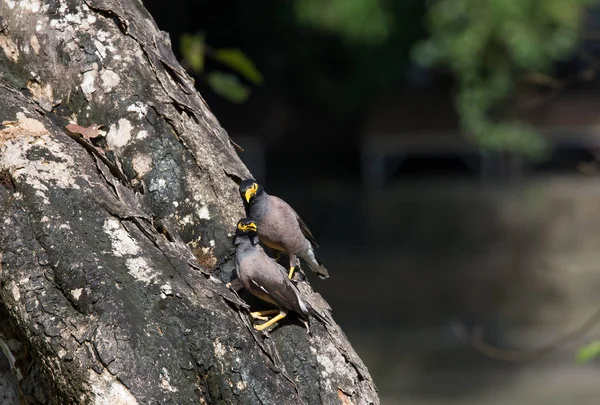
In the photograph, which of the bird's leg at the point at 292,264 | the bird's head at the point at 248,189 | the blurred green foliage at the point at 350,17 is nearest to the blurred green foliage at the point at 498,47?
the blurred green foliage at the point at 350,17

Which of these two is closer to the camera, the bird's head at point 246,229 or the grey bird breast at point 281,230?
the bird's head at point 246,229

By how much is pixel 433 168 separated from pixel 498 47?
31.7 feet

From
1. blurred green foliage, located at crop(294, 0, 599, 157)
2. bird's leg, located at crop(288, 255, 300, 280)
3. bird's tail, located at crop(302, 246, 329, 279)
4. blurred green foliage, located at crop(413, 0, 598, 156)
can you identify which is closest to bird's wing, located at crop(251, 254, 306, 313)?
bird's leg, located at crop(288, 255, 300, 280)

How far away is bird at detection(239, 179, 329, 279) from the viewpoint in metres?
1.98

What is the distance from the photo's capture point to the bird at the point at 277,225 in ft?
6.51

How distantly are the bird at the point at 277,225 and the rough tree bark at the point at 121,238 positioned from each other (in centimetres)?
3

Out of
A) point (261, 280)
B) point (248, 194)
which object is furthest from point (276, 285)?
point (248, 194)

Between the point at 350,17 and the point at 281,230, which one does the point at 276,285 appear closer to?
the point at 281,230

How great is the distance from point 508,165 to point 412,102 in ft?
5.52

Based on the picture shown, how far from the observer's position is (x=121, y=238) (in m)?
1.64

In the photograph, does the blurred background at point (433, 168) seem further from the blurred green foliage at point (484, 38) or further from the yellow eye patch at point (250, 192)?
the yellow eye patch at point (250, 192)

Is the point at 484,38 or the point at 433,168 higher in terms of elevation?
the point at 433,168

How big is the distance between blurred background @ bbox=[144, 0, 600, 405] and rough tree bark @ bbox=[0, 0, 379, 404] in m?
4.14

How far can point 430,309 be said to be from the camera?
1071cm
